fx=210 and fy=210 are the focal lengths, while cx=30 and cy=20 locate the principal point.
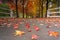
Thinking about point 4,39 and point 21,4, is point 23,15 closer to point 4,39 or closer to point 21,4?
point 21,4

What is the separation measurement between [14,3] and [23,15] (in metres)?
1.88

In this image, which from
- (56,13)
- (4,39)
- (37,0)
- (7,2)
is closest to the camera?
(4,39)

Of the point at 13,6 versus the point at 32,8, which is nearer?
the point at 13,6

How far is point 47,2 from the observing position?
87.0 feet

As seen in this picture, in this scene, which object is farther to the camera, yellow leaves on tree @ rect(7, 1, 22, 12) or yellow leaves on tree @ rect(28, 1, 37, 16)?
yellow leaves on tree @ rect(28, 1, 37, 16)

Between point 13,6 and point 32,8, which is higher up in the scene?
point 13,6

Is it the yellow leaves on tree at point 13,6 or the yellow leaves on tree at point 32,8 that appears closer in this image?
the yellow leaves on tree at point 13,6

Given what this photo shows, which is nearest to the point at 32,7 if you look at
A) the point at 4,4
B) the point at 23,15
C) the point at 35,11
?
the point at 35,11

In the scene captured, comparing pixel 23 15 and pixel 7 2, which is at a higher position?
pixel 7 2

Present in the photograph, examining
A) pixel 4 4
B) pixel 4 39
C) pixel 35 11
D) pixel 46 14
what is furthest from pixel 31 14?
pixel 4 39

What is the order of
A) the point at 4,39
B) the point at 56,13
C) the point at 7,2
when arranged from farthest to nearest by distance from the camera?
1. the point at 7,2
2. the point at 56,13
3. the point at 4,39

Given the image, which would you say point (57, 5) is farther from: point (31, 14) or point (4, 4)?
point (4, 4)

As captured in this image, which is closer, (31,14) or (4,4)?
(4,4)

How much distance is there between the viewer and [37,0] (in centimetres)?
2770
